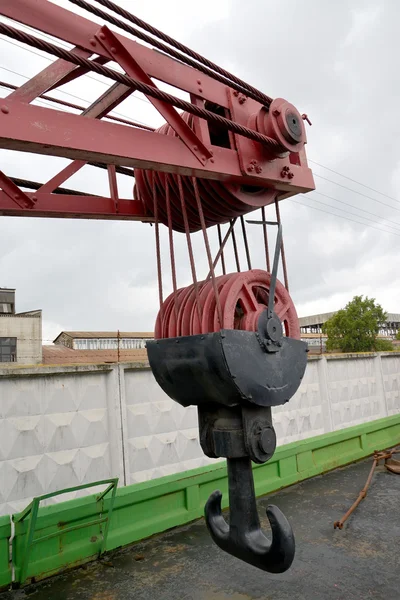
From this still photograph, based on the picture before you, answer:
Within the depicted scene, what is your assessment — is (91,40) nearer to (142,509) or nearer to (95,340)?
(142,509)

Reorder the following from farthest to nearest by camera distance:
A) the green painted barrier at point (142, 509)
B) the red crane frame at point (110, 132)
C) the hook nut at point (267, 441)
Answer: the green painted barrier at point (142, 509), the hook nut at point (267, 441), the red crane frame at point (110, 132)

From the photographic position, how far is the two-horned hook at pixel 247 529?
1.94 m

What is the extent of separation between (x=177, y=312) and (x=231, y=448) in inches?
28.2

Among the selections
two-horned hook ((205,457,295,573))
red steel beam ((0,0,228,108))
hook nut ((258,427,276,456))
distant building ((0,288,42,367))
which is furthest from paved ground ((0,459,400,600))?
distant building ((0,288,42,367))

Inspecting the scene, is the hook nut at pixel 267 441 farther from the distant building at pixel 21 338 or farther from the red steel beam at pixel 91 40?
the distant building at pixel 21 338

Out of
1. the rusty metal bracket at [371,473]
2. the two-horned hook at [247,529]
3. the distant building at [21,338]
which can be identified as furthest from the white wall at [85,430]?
the distant building at [21,338]

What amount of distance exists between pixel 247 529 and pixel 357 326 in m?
36.1

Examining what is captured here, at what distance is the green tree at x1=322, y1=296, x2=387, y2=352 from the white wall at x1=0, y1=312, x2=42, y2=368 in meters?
22.5

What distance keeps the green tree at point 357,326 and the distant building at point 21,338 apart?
22513 mm

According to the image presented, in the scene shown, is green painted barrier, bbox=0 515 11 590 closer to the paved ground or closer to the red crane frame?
the paved ground

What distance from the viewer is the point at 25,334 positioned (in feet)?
81.6

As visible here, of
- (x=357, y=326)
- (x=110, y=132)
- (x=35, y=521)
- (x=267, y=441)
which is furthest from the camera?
(x=357, y=326)

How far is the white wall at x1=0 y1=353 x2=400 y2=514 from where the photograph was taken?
3781 mm

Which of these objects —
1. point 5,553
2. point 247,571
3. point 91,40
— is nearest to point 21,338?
point 5,553
